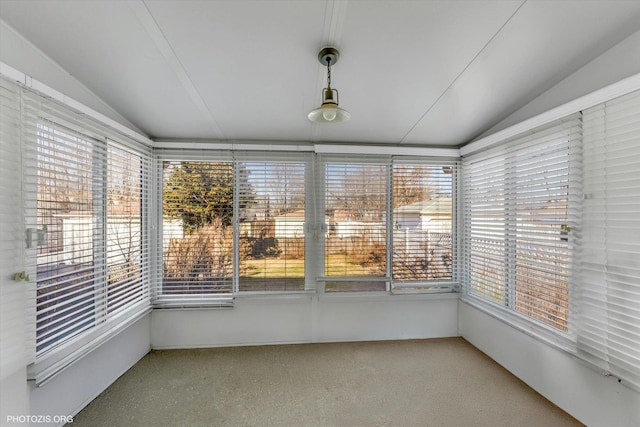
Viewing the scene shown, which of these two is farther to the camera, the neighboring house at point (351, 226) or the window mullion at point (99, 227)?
the neighboring house at point (351, 226)

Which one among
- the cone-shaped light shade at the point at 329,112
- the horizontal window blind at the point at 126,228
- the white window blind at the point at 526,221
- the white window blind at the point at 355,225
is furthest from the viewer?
the white window blind at the point at 355,225

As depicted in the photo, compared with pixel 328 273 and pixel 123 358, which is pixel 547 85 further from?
pixel 123 358

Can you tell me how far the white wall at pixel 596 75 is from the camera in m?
1.47

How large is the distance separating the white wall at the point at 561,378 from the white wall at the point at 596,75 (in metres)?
1.77

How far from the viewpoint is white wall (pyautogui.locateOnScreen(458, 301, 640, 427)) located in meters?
1.53

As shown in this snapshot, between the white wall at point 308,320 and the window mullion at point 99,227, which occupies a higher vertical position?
the window mullion at point 99,227

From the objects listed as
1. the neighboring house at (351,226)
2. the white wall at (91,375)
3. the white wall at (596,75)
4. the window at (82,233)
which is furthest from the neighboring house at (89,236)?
the white wall at (596,75)

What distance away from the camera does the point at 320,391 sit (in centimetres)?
201

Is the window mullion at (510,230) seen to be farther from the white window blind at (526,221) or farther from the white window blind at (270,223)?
the white window blind at (270,223)

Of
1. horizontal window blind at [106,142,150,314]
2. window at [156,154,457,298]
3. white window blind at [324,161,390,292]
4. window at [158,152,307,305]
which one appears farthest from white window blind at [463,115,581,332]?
horizontal window blind at [106,142,150,314]

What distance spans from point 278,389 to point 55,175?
2.12 meters

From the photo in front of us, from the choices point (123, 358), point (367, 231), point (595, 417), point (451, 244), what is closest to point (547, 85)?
point (451, 244)

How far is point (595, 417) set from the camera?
5.35 feet

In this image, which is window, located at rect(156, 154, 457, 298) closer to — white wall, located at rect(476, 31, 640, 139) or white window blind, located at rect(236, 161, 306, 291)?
white window blind, located at rect(236, 161, 306, 291)
